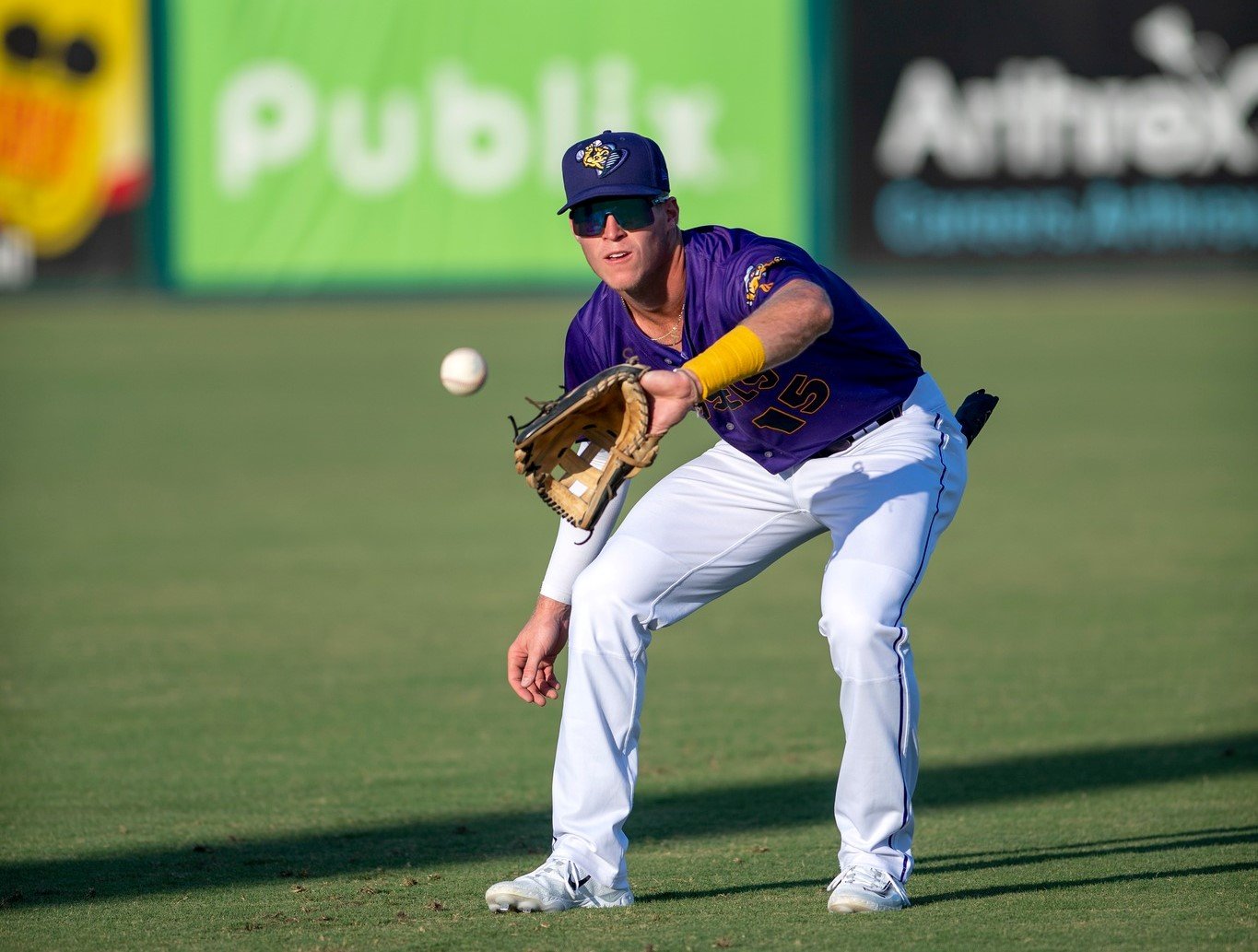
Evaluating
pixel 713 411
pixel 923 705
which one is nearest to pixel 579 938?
pixel 713 411

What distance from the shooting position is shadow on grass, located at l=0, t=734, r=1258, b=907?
4.58 meters

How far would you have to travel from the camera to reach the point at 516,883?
420cm

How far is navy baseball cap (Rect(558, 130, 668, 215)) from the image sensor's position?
4230 millimetres

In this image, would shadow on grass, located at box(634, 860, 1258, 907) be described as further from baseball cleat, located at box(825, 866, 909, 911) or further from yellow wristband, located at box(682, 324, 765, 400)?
yellow wristband, located at box(682, 324, 765, 400)

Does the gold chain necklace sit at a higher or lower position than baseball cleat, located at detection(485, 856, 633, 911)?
higher

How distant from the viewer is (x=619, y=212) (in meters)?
4.28

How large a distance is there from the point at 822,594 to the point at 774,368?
55 centimetres

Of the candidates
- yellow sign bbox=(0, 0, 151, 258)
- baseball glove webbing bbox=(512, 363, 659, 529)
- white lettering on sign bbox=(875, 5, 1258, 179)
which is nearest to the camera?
baseball glove webbing bbox=(512, 363, 659, 529)

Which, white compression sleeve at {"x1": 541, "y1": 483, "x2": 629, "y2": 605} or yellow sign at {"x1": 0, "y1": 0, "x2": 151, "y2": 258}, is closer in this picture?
white compression sleeve at {"x1": 541, "y1": 483, "x2": 629, "y2": 605}

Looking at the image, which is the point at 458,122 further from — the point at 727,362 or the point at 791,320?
the point at 727,362

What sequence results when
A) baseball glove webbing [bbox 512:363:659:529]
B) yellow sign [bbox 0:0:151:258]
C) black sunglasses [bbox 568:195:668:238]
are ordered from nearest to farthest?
baseball glove webbing [bbox 512:363:659:529] → black sunglasses [bbox 568:195:668:238] → yellow sign [bbox 0:0:151:258]

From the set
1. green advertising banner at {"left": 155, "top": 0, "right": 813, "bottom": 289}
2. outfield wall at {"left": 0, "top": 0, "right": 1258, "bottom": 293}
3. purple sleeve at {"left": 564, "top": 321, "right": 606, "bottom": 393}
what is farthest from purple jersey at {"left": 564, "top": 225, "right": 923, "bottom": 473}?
green advertising banner at {"left": 155, "top": 0, "right": 813, "bottom": 289}

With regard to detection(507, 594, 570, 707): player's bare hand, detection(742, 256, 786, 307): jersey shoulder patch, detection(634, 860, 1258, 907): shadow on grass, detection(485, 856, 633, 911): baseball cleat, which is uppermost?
detection(742, 256, 786, 307): jersey shoulder patch

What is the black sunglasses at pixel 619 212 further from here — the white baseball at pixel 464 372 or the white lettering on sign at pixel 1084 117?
the white lettering on sign at pixel 1084 117
